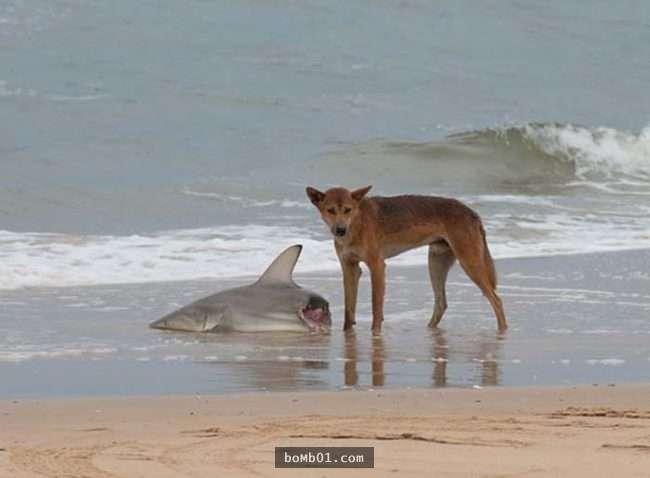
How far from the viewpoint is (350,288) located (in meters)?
11.0

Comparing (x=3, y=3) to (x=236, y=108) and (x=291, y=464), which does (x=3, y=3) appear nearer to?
(x=236, y=108)

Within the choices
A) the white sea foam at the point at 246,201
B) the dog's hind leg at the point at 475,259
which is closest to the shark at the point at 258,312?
the dog's hind leg at the point at 475,259

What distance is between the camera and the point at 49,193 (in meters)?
18.1

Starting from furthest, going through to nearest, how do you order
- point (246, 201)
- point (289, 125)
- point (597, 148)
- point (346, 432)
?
point (597, 148) < point (289, 125) < point (246, 201) < point (346, 432)

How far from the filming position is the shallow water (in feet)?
27.6

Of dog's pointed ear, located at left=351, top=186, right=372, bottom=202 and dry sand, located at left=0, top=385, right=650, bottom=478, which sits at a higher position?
dog's pointed ear, located at left=351, top=186, right=372, bottom=202

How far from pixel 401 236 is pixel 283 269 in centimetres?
92

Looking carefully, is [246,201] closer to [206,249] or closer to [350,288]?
[206,249]

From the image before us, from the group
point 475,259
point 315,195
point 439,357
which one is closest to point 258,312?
point 315,195

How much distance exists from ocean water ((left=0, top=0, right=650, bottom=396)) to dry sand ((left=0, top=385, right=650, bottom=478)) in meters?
2.39

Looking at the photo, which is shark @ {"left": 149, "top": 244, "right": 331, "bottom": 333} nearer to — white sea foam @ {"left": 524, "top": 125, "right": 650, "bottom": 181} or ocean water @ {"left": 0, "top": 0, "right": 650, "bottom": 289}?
ocean water @ {"left": 0, "top": 0, "right": 650, "bottom": 289}

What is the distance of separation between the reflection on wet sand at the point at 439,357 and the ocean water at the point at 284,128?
1697 millimetres

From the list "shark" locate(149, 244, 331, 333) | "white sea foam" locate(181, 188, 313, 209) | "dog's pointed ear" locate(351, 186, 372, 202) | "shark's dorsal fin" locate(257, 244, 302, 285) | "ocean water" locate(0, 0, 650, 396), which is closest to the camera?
"shark" locate(149, 244, 331, 333)

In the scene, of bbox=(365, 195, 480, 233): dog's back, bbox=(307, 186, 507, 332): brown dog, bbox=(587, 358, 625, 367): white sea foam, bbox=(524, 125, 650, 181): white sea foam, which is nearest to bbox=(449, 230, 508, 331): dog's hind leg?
bbox=(307, 186, 507, 332): brown dog
